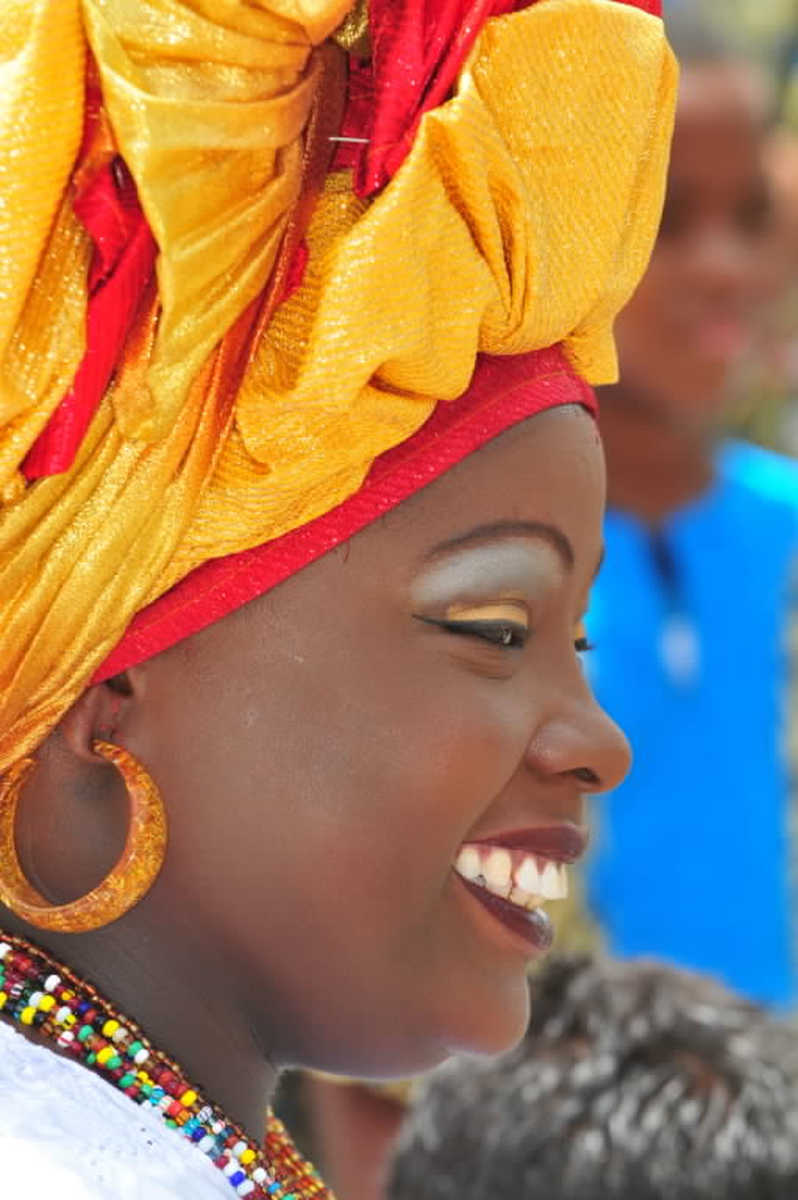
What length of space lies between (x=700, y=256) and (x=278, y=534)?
9.27ft

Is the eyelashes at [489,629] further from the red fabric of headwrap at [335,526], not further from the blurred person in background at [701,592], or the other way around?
the blurred person in background at [701,592]

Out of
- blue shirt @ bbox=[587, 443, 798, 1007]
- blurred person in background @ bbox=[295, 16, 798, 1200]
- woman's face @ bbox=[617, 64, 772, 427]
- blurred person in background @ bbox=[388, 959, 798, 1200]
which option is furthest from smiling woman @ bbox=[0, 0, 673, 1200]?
woman's face @ bbox=[617, 64, 772, 427]

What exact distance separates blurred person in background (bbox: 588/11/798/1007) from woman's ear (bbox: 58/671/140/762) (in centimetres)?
224

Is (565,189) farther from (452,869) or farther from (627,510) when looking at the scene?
(627,510)

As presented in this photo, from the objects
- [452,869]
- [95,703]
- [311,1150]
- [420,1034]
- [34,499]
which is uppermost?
[34,499]

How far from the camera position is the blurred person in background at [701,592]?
4.03m

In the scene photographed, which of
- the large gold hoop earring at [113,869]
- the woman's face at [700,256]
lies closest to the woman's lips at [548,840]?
the large gold hoop earring at [113,869]

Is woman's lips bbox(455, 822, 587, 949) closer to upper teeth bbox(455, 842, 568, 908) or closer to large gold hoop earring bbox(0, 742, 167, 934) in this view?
upper teeth bbox(455, 842, 568, 908)

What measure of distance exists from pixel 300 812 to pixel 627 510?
2.67 metres

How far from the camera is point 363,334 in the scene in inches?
66.1

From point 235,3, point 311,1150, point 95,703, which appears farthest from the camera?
point 311,1150

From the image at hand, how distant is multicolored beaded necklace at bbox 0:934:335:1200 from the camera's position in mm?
1728

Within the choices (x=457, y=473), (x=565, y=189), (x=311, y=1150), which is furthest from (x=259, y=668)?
(x=311, y=1150)

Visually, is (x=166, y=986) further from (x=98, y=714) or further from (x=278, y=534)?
(x=278, y=534)
